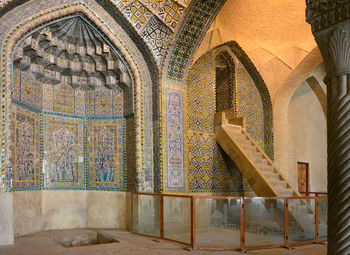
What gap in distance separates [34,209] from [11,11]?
415cm

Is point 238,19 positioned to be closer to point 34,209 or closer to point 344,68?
point 34,209

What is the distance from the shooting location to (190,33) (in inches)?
328

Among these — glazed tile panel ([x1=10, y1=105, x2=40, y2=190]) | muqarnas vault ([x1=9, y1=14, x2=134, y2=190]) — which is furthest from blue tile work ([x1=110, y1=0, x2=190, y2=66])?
glazed tile panel ([x1=10, y1=105, x2=40, y2=190])

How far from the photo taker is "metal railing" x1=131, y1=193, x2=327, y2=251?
245 inches

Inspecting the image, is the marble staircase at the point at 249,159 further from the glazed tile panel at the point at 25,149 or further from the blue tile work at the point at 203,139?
the glazed tile panel at the point at 25,149

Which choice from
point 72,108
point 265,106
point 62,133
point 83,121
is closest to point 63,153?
point 62,133

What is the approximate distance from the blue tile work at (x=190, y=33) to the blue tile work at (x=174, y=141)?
57 cm

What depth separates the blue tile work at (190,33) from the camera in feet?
26.4

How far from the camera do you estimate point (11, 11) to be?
6.97 meters

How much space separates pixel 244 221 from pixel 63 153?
15.8 feet

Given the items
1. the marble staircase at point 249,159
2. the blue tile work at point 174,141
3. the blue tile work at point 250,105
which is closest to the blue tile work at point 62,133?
the blue tile work at point 174,141

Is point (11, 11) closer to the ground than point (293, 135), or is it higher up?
higher up

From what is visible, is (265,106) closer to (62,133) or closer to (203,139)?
(203,139)

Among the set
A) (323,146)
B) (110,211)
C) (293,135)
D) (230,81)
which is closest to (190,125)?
(230,81)
